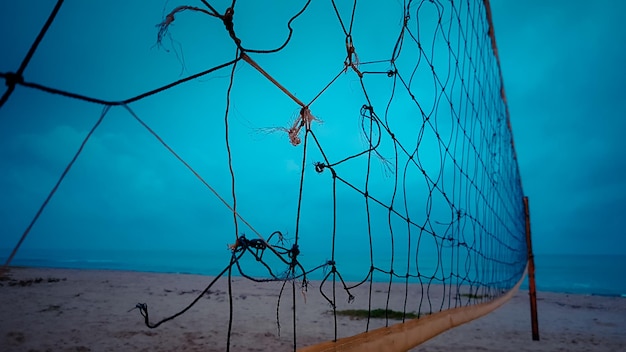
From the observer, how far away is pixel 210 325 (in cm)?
512

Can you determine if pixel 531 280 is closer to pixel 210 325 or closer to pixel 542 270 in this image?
pixel 210 325

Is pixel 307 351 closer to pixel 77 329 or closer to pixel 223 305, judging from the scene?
pixel 77 329

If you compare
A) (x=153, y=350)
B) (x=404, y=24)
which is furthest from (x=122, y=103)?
(x=153, y=350)

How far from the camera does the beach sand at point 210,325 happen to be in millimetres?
4023

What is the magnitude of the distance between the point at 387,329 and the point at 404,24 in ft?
4.11

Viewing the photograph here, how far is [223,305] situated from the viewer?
697cm

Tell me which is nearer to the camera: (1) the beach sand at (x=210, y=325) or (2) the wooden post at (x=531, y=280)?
(1) the beach sand at (x=210, y=325)

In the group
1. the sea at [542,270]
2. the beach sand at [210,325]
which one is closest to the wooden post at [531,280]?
the beach sand at [210,325]

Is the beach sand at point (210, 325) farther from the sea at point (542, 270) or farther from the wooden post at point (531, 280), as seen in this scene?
the sea at point (542, 270)

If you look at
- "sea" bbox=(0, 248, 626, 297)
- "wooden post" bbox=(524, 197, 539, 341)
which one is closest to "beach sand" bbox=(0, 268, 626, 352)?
"wooden post" bbox=(524, 197, 539, 341)

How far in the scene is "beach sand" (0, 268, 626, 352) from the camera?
4.02 m

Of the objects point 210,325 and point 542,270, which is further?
point 542,270

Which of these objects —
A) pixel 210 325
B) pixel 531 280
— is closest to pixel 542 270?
pixel 531 280

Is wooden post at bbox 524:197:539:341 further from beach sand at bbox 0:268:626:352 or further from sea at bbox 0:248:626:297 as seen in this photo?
sea at bbox 0:248:626:297
